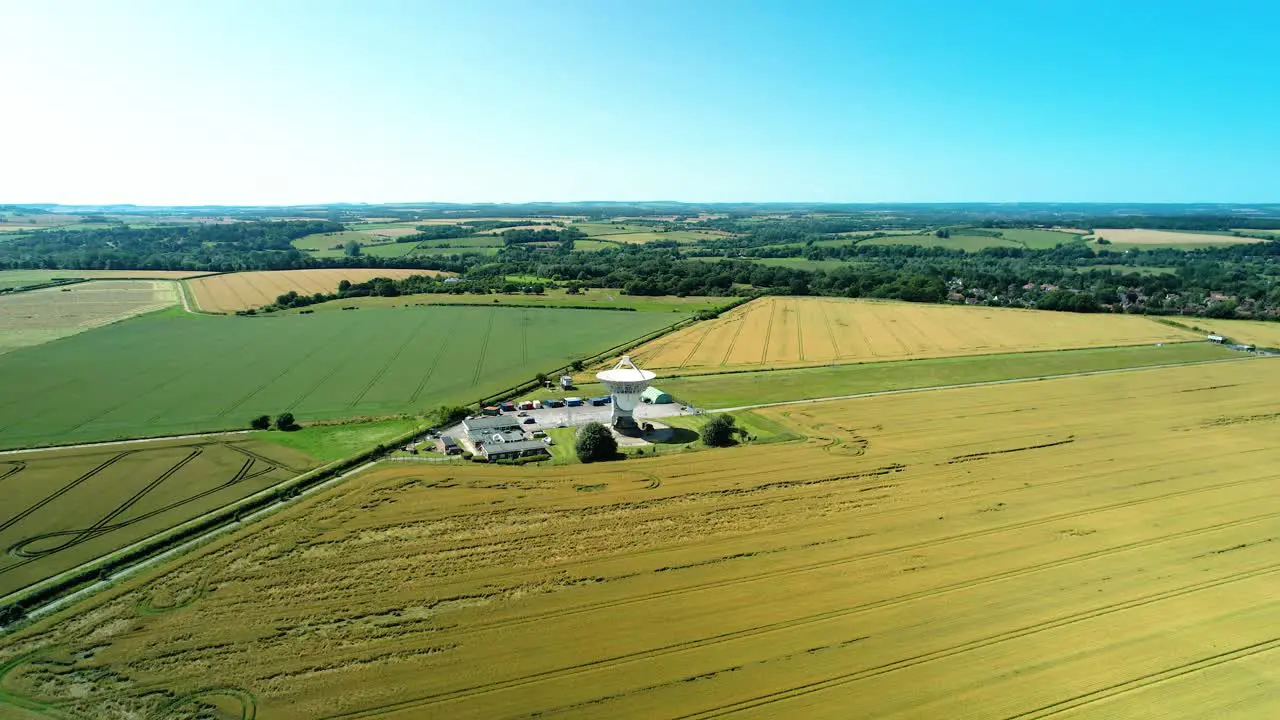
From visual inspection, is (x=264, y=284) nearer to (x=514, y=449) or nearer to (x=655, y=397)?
(x=655, y=397)

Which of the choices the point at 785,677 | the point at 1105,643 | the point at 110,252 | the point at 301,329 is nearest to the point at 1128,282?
the point at 1105,643

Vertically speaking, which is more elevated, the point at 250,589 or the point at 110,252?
the point at 110,252

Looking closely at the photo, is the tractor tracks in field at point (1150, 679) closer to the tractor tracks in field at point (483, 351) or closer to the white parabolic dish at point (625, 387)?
the white parabolic dish at point (625, 387)

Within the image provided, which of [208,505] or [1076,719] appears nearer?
[1076,719]

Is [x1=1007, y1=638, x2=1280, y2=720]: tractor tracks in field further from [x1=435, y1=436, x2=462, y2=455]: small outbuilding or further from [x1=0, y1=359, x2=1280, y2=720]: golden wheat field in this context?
[x1=435, y1=436, x2=462, y2=455]: small outbuilding

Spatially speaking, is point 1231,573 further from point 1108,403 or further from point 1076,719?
point 1108,403

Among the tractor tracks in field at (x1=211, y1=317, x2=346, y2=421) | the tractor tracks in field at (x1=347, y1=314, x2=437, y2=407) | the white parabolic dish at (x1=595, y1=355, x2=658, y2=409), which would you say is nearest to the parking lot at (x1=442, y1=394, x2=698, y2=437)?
the white parabolic dish at (x1=595, y1=355, x2=658, y2=409)
